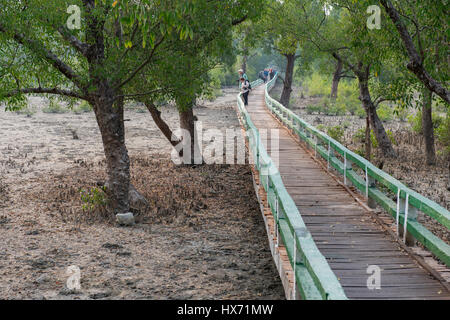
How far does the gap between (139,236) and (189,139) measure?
25.4 feet

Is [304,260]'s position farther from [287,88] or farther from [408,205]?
[287,88]

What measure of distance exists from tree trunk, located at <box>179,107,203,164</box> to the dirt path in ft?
1.84

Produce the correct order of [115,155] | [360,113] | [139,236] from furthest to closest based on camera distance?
[360,113] < [115,155] < [139,236]

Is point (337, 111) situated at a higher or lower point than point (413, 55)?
lower

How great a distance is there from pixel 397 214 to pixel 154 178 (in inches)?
406

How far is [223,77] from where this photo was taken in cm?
6056

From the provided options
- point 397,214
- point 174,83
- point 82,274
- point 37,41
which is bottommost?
point 82,274

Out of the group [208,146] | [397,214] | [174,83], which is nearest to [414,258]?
[397,214]

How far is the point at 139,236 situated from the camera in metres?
10.9

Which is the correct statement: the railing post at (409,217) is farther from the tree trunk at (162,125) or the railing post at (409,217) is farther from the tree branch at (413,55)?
the tree trunk at (162,125)

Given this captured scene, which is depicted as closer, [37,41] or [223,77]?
[37,41]

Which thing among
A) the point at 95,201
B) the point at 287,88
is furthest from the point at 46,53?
the point at 287,88
